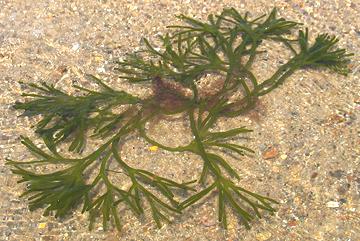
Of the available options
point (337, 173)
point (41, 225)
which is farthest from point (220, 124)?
point (41, 225)

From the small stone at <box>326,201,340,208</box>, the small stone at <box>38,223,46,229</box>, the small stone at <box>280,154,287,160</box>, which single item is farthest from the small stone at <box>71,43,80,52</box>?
the small stone at <box>326,201,340,208</box>

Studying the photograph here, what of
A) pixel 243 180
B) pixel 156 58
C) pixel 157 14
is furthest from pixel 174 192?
pixel 157 14

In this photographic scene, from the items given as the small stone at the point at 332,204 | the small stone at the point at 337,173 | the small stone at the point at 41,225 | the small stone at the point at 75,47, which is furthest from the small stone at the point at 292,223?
the small stone at the point at 75,47

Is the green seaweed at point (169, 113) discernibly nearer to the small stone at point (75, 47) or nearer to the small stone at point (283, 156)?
A: the small stone at point (283, 156)

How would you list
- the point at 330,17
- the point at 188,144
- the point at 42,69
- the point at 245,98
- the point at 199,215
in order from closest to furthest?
the point at 199,215
the point at 188,144
the point at 245,98
the point at 42,69
the point at 330,17

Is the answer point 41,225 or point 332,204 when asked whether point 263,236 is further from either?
point 41,225

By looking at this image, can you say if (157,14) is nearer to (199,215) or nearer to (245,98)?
(245,98)
